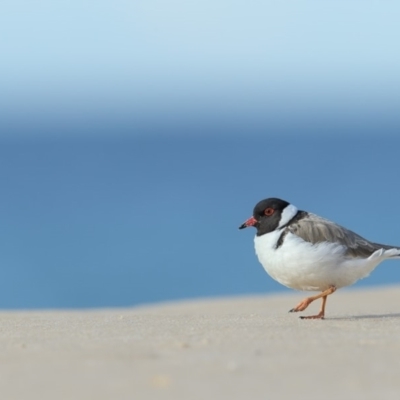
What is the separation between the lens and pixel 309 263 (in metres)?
7.63

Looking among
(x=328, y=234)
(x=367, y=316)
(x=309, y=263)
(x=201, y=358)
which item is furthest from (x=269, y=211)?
(x=201, y=358)

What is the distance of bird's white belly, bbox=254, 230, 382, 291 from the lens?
301 inches

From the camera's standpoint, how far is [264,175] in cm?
4703

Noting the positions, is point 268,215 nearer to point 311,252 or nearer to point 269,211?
point 269,211

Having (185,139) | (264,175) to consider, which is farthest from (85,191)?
(185,139)

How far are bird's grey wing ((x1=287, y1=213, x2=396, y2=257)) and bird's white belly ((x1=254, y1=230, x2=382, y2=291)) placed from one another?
0.14 feet

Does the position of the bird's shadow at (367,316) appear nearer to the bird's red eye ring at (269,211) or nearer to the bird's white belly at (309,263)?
the bird's white belly at (309,263)

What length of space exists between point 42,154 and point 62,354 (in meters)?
59.6

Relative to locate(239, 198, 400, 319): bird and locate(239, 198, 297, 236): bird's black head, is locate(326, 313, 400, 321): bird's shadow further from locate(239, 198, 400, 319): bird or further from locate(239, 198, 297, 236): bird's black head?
locate(239, 198, 297, 236): bird's black head

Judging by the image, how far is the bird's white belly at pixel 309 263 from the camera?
7.63 meters

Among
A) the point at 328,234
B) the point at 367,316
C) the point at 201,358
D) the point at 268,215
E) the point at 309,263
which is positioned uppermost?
the point at 268,215

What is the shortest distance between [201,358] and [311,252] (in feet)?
8.92

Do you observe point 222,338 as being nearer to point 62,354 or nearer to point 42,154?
point 62,354

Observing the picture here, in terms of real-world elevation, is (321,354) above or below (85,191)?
below
